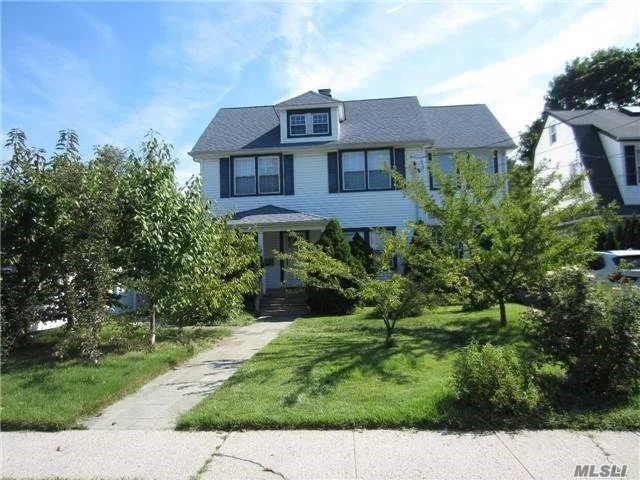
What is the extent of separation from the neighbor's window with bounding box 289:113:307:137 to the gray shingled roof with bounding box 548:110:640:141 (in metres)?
14.9

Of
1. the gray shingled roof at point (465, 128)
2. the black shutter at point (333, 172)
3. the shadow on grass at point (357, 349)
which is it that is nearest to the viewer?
the shadow on grass at point (357, 349)

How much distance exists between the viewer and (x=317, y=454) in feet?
14.9

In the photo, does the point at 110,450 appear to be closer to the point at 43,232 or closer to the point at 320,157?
the point at 43,232

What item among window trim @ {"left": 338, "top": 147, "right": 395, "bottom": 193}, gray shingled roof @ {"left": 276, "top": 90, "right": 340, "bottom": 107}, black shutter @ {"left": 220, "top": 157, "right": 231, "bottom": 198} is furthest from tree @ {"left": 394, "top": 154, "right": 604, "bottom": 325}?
black shutter @ {"left": 220, "top": 157, "right": 231, "bottom": 198}

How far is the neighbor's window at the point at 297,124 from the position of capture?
65.5 ft

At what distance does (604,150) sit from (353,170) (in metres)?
14.0

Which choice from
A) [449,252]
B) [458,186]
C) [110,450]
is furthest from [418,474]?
[458,186]

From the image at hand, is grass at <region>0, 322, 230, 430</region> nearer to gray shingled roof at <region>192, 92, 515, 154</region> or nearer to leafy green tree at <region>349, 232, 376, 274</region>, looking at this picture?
leafy green tree at <region>349, 232, 376, 274</region>

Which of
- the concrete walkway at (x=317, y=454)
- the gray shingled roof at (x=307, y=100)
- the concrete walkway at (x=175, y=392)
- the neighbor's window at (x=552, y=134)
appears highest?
the neighbor's window at (x=552, y=134)

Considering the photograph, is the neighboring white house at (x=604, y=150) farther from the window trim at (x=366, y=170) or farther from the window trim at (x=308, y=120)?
the window trim at (x=308, y=120)

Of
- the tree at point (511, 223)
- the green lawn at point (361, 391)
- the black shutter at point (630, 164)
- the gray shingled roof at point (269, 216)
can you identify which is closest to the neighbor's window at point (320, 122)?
the gray shingled roof at point (269, 216)

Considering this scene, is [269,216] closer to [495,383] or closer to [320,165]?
[320,165]

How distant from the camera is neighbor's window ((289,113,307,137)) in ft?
65.5

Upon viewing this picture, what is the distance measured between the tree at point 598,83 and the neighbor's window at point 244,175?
31.4 metres
